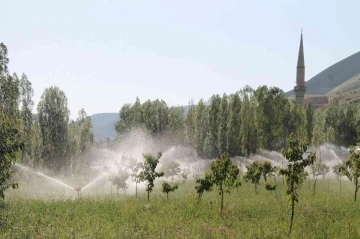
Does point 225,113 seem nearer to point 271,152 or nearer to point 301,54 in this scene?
point 271,152

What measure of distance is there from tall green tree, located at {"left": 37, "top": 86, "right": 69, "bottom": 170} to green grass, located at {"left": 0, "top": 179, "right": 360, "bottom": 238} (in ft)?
98.7

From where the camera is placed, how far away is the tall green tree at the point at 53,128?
57781 millimetres

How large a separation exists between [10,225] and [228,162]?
47.5 feet

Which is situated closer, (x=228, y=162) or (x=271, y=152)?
(x=228, y=162)

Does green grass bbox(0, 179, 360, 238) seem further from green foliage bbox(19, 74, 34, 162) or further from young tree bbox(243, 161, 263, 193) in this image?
green foliage bbox(19, 74, 34, 162)

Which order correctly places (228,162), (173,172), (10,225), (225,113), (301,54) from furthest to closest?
(301,54)
(225,113)
(173,172)
(228,162)
(10,225)

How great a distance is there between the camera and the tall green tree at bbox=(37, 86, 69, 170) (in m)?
57.8

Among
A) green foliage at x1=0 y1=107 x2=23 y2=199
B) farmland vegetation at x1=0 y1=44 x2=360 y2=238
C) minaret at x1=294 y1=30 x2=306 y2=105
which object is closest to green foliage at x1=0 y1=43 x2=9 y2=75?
farmland vegetation at x1=0 y1=44 x2=360 y2=238

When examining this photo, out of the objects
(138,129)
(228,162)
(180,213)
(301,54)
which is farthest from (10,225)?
(301,54)

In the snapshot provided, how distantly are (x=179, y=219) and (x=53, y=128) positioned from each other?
4074 cm

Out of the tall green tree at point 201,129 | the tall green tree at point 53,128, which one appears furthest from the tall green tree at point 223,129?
the tall green tree at point 53,128

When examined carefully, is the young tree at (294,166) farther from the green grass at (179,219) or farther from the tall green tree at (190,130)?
the tall green tree at (190,130)

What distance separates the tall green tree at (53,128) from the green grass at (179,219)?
30.1 metres

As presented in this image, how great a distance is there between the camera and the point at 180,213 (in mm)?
24406
